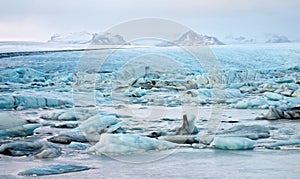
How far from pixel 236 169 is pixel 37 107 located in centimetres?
460

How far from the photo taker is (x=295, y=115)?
5844 mm

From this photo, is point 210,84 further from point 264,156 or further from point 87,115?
point 264,156

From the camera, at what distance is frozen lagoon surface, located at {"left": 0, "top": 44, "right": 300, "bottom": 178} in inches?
132

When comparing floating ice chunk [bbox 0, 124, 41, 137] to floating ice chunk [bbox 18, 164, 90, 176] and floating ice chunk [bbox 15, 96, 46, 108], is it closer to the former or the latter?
floating ice chunk [bbox 18, 164, 90, 176]

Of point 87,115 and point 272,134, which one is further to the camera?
point 87,115

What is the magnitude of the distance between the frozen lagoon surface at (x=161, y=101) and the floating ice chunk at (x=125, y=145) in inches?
4.3

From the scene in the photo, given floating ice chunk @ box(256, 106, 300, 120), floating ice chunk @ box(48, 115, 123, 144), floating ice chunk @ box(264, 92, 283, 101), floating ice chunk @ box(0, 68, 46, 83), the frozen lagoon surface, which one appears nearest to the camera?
the frozen lagoon surface

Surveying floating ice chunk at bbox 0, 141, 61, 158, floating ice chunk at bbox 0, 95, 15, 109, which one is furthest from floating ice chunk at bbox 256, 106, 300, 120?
floating ice chunk at bbox 0, 95, 15, 109

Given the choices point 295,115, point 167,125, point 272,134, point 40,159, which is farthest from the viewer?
point 295,115

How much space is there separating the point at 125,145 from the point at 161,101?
426cm

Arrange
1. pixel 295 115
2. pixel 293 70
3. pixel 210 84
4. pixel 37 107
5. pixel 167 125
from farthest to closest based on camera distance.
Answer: pixel 293 70 < pixel 210 84 < pixel 37 107 < pixel 295 115 < pixel 167 125

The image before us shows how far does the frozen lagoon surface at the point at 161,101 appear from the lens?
3.36 metres

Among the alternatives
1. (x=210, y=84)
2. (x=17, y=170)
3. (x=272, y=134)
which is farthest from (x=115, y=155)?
(x=210, y=84)

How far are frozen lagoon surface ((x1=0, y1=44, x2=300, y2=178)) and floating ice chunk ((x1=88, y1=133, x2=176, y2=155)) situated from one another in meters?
0.11
